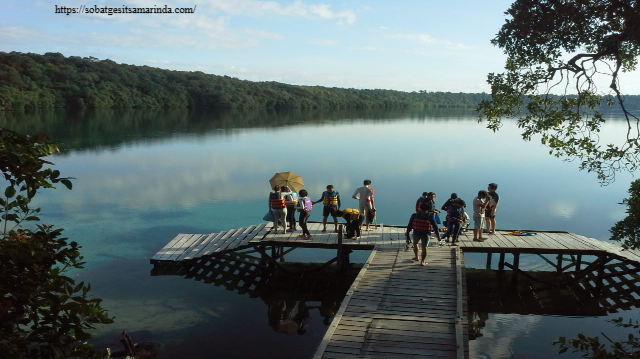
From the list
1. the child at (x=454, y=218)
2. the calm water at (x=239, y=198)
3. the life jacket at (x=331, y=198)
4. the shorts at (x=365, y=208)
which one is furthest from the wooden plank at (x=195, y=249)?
the child at (x=454, y=218)

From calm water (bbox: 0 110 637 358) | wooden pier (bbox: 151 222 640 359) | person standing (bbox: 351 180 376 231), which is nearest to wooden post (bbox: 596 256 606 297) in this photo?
wooden pier (bbox: 151 222 640 359)

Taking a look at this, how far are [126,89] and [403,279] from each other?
104 m

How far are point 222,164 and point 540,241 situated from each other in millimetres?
27617

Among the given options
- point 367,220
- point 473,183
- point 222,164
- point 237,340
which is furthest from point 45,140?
point 222,164

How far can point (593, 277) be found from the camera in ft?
49.9

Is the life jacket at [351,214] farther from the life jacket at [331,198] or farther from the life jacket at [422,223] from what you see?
the life jacket at [422,223]

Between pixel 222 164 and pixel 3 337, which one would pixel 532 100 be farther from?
pixel 222 164

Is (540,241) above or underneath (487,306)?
above

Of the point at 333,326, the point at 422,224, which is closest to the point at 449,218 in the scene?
the point at 422,224

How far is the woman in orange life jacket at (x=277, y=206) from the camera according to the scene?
14531 mm

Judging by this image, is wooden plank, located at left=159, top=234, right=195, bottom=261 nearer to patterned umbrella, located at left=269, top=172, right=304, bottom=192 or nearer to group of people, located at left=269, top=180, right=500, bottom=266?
group of people, located at left=269, top=180, right=500, bottom=266

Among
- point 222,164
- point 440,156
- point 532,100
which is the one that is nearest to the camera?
point 532,100

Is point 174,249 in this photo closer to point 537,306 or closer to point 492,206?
point 492,206

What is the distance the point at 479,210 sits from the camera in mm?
13984
